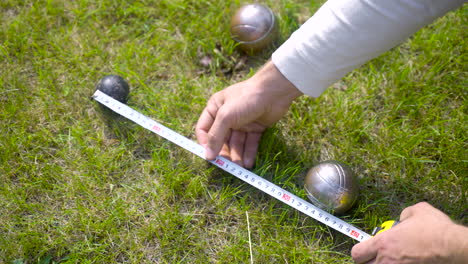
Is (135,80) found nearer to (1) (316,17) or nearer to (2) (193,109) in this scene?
(2) (193,109)

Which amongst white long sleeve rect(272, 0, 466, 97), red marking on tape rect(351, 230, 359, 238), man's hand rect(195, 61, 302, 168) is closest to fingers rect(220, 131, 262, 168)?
man's hand rect(195, 61, 302, 168)

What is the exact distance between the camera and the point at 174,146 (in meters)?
3.62

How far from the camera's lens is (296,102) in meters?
3.79

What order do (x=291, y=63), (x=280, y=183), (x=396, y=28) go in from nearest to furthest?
1. (x=396, y=28)
2. (x=291, y=63)
3. (x=280, y=183)

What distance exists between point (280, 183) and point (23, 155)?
2.29m

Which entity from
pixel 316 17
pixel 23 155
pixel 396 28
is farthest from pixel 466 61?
pixel 23 155

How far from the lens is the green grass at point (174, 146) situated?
3232mm

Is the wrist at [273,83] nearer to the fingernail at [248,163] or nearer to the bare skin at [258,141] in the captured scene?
the bare skin at [258,141]

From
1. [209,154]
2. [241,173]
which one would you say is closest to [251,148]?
[241,173]

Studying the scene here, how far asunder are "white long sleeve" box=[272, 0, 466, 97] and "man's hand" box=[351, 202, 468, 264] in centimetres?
117

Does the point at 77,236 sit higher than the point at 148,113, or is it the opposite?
the point at 148,113

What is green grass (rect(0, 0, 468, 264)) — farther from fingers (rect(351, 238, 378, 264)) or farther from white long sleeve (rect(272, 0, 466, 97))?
white long sleeve (rect(272, 0, 466, 97))

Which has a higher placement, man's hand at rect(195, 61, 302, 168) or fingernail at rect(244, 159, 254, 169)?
man's hand at rect(195, 61, 302, 168)

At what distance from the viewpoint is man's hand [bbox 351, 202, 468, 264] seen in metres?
2.34
